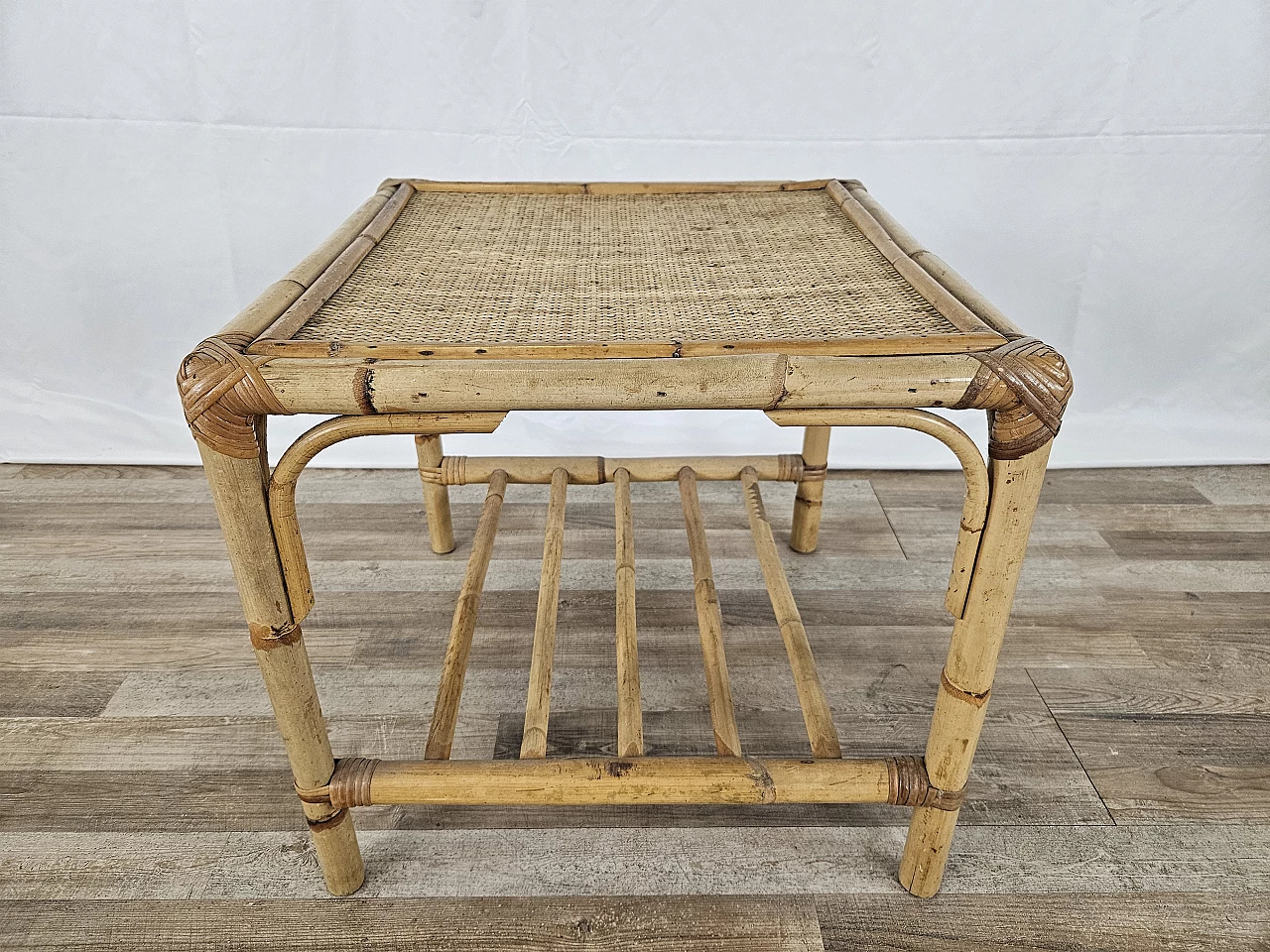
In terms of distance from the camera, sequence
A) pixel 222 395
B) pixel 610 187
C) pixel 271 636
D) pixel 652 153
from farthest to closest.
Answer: pixel 652 153
pixel 610 187
pixel 271 636
pixel 222 395

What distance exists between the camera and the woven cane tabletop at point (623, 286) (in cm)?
78

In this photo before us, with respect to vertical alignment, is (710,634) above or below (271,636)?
below

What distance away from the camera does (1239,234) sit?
180 centimetres

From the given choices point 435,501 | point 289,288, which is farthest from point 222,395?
point 435,501

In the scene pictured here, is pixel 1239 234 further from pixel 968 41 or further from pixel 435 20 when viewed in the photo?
pixel 435 20

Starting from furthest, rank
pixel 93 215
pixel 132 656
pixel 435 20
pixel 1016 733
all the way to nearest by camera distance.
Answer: pixel 93 215
pixel 435 20
pixel 132 656
pixel 1016 733

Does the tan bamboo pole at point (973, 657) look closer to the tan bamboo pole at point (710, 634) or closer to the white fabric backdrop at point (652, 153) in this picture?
the tan bamboo pole at point (710, 634)

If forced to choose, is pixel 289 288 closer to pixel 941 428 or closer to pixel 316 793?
pixel 316 793

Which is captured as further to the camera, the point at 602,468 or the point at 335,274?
the point at 602,468

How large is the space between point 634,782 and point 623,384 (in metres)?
0.41

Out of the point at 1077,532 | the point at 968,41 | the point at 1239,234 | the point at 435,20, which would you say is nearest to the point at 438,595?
the point at 435,20

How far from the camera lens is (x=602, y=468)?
1.42m

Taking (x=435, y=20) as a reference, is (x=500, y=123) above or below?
below

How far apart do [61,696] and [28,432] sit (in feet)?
2.88
